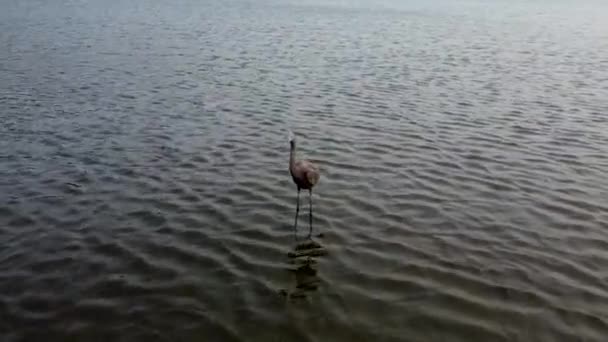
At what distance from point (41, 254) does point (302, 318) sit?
515 cm

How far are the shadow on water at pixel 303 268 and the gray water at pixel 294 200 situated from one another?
1.5 inches

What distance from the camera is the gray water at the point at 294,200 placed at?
902 centimetres

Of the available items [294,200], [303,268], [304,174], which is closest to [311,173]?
[304,174]

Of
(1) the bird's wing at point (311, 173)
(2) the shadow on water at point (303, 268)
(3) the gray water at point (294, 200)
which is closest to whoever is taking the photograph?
(3) the gray water at point (294, 200)

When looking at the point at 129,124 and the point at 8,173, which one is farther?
the point at 129,124

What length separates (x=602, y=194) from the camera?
44.6ft

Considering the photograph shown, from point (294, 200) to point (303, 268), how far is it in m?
3.01

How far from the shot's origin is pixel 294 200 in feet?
43.2

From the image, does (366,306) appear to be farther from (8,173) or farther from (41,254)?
(8,173)

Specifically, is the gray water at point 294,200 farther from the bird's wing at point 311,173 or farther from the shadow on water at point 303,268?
the bird's wing at point 311,173

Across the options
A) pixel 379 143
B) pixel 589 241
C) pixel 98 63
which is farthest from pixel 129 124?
pixel 589 241

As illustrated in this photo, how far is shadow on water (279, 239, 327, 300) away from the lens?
31.7ft

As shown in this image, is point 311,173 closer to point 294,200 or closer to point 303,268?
point 294,200

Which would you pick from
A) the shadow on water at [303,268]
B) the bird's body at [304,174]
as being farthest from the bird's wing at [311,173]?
the shadow on water at [303,268]
